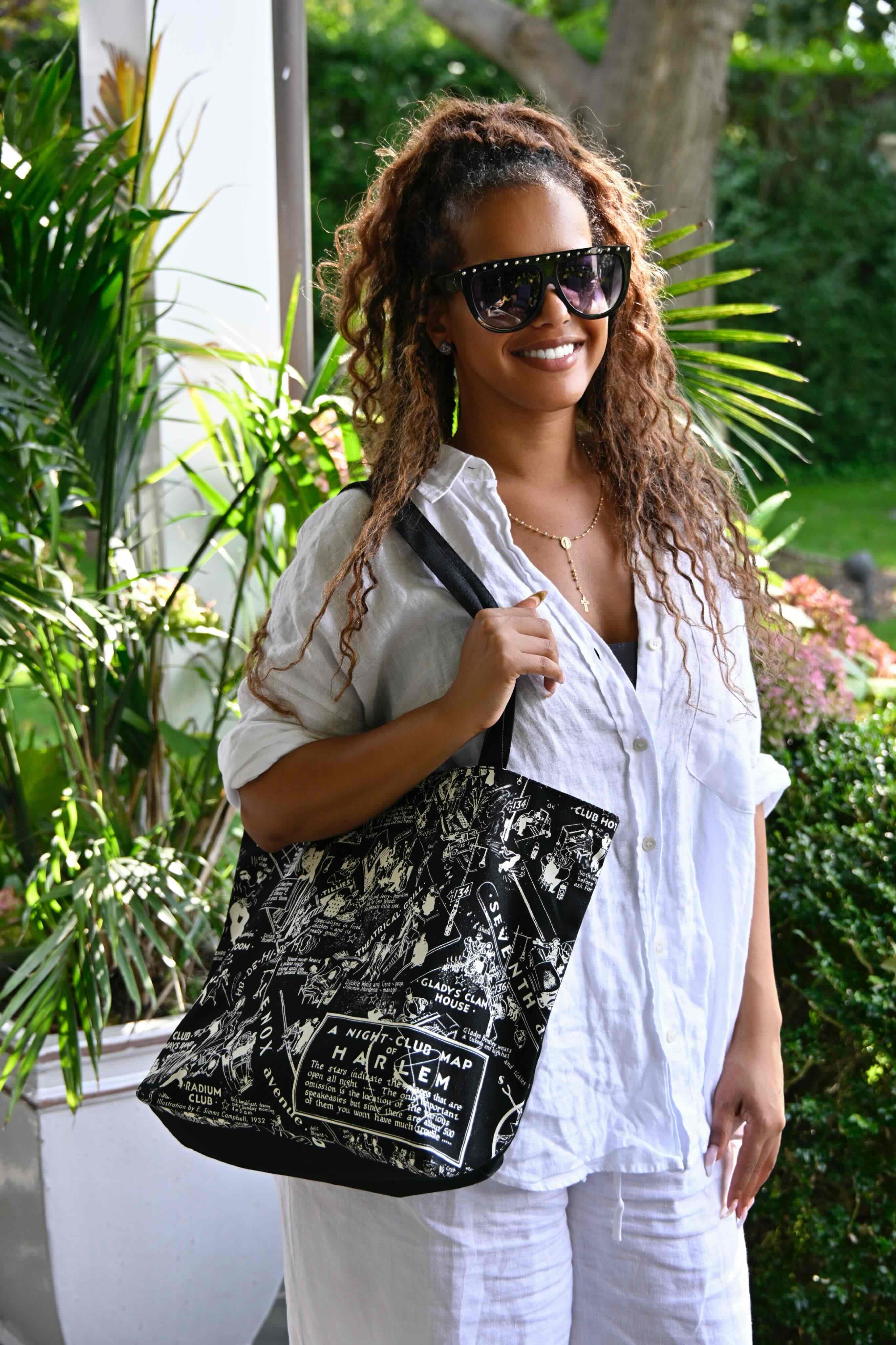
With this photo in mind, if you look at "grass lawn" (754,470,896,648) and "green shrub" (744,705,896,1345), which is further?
"grass lawn" (754,470,896,648)

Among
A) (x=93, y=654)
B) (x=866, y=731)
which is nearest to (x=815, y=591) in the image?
(x=866, y=731)

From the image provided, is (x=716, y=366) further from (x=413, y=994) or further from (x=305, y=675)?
(x=413, y=994)

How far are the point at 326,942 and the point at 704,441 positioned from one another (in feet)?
3.33

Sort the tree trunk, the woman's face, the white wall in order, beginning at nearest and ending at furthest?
the woman's face → the white wall → the tree trunk

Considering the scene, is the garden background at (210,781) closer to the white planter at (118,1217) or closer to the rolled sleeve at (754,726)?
the white planter at (118,1217)

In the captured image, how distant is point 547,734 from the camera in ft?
4.18

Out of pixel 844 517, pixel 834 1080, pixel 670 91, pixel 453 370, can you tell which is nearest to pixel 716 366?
pixel 453 370

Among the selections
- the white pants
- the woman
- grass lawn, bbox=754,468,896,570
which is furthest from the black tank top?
grass lawn, bbox=754,468,896,570

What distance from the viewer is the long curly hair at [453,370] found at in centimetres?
136

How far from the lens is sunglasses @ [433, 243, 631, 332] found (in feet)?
4.30

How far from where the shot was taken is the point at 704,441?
74.6 inches

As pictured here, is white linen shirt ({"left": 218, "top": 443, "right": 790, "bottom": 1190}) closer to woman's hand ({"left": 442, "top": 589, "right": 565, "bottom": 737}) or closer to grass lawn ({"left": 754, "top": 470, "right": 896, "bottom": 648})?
woman's hand ({"left": 442, "top": 589, "right": 565, "bottom": 737})

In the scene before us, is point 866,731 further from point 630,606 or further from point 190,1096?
point 190,1096

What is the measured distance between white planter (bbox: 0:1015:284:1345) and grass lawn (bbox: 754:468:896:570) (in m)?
6.42
